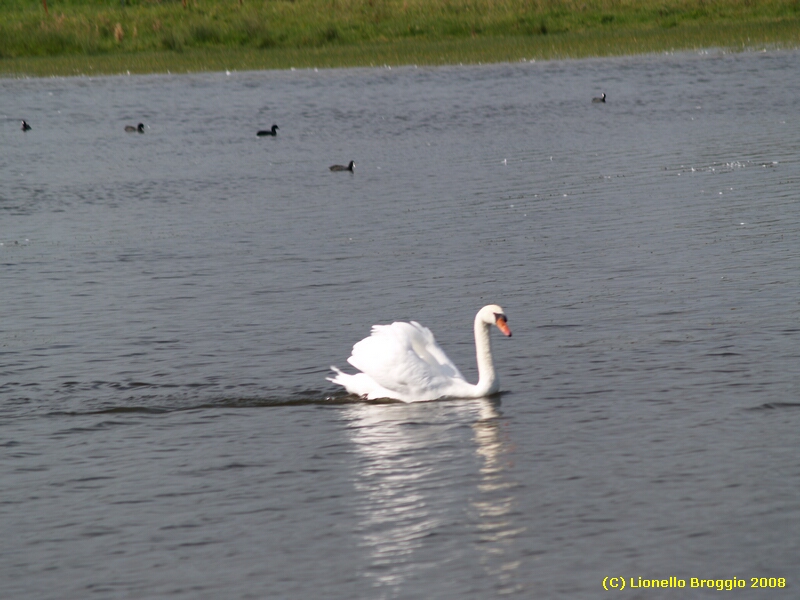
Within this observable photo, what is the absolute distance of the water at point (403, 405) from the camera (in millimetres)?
6891

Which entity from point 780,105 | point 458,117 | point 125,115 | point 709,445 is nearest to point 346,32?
point 125,115

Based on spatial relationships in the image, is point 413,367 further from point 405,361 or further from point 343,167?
point 343,167

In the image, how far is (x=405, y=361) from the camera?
9.75 metres

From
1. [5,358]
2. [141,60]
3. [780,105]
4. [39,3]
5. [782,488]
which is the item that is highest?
[39,3]

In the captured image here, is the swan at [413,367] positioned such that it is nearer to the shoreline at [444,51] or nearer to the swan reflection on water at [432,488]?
the swan reflection on water at [432,488]

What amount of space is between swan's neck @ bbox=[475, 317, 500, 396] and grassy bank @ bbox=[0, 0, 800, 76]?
29372mm

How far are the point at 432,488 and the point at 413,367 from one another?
209 centimetres

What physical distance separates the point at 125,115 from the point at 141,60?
1274 cm

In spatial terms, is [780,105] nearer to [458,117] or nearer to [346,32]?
[458,117]

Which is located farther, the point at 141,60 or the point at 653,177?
the point at 141,60

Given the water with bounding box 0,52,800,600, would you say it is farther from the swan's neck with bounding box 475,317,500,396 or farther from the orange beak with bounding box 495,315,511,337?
the orange beak with bounding box 495,315,511,337

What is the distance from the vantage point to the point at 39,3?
58719 mm

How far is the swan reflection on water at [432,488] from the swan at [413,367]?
12 cm

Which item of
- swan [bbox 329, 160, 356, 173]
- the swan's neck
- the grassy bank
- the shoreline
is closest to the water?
the swan's neck
